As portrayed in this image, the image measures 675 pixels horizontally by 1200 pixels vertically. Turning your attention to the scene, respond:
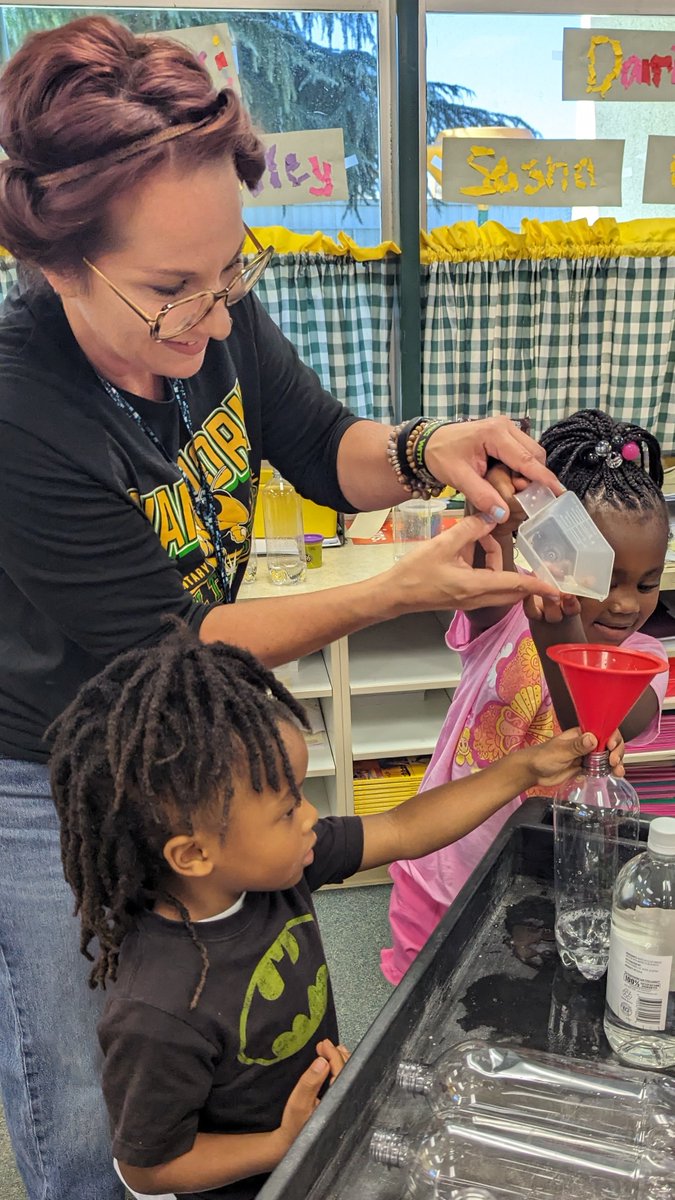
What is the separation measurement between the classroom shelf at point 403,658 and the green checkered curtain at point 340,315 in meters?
0.71

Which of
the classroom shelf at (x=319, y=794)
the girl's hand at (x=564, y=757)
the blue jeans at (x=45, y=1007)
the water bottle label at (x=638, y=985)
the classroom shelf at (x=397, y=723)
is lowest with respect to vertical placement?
the classroom shelf at (x=319, y=794)

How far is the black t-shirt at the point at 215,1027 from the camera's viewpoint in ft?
2.59

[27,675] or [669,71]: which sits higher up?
[669,71]

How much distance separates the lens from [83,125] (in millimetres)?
897

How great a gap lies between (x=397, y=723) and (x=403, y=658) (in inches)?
7.6

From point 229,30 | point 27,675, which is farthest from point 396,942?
point 229,30

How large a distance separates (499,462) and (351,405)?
5.58ft

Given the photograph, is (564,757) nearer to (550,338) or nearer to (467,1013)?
(467,1013)

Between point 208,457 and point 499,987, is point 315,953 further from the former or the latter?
point 208,457

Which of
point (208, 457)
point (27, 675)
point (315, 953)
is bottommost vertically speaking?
point (315, 953)

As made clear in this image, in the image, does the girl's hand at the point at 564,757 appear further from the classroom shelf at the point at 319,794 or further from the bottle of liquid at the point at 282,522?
the classroom shelf at the point at 319,794

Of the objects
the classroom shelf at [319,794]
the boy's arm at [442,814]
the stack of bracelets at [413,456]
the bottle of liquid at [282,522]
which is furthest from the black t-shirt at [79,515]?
the classroom shelf at [319,794]

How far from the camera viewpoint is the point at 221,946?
2.86ft

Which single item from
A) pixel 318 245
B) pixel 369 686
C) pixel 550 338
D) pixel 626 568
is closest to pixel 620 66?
pixel 550 338
